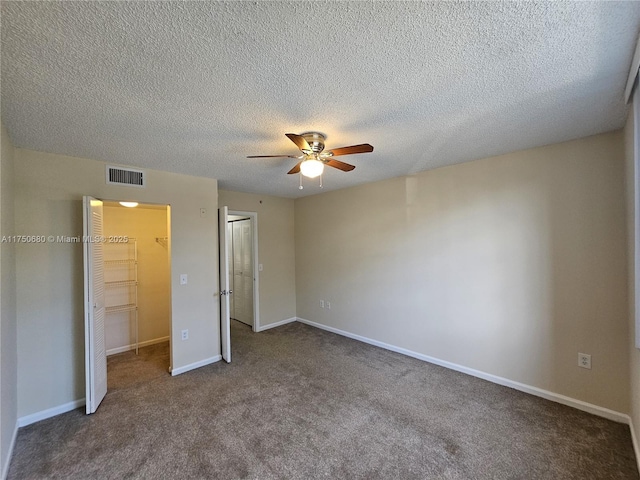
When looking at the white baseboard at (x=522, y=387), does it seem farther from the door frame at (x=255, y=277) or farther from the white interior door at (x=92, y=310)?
the white interior door at (x=92, y=310)

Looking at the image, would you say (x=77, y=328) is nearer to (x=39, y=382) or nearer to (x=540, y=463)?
→ (x=39, y=382)

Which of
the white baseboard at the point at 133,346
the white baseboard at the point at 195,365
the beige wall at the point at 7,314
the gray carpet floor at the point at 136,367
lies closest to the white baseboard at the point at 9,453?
the beige wall at the point at 7,314

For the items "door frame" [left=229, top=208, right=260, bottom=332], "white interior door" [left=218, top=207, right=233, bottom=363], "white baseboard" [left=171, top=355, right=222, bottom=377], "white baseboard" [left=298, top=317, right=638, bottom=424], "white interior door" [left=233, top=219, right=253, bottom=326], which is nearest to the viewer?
"white baseboard" [left=298, top=317, right=638, bottom=424]

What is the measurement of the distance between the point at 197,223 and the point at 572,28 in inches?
140

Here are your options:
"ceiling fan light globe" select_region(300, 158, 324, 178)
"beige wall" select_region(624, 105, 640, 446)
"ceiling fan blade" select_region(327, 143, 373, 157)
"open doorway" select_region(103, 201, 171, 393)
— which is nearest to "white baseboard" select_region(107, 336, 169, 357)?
"open doorway" select_region(103, 201, 171, 393)

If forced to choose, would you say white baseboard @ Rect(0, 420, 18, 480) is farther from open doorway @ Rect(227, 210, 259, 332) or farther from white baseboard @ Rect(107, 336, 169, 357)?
open doorway @ Rect(227, 210, 259, 332)

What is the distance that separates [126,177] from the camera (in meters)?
2.92

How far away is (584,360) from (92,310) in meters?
4.46

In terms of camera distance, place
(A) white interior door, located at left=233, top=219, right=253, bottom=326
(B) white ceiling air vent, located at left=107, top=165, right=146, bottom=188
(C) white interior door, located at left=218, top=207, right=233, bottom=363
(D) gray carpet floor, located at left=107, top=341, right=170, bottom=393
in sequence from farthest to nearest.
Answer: (A) white interior door, located at left=233, top=219, right=253, bottom=326 → (C) white interior door, located at left=218, top=207, right=233, bottom=363 → (D) gray carpet floor, located at left=107, top=341, right=170, bottom=393 → (B) white ceiling air vent, located at left=107, top=165, right=146, bottom=188

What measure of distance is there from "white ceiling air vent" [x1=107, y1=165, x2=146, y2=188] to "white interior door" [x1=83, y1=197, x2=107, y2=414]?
12.0 inches

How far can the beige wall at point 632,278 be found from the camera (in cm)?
185

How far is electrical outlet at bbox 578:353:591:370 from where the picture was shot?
235cm

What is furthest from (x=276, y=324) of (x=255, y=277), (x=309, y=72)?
(x=309, y=72)

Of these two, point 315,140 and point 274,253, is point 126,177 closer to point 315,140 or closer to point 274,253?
point 315,140
